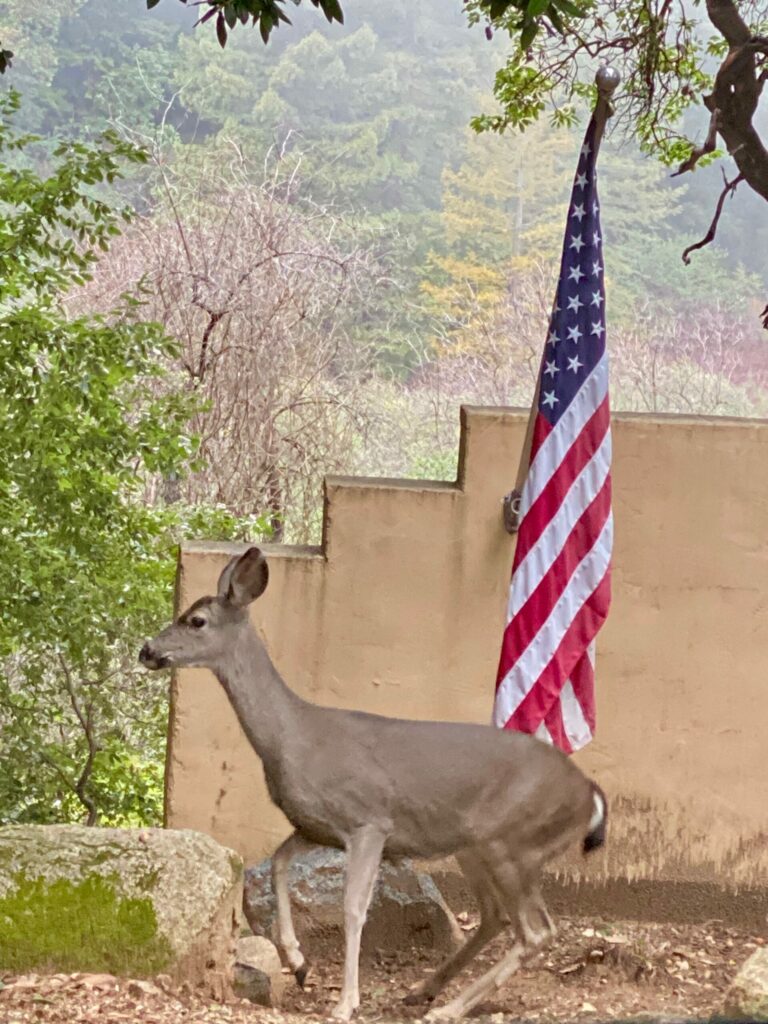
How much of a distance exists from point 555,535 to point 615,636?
842 mm

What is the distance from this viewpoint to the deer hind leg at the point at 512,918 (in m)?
6.15

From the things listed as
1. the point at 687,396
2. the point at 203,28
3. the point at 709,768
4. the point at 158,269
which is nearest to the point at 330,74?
the point at 203,28

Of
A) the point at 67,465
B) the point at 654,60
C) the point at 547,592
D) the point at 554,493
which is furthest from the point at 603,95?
the point at 67,465

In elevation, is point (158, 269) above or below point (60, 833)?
above

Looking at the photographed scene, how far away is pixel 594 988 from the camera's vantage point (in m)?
6.69

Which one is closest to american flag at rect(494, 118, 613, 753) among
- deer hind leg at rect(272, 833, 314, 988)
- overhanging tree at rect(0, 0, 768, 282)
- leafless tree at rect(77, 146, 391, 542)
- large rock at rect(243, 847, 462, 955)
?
large rock at rect(243, 847, 462, 955)

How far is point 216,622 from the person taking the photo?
619 cm

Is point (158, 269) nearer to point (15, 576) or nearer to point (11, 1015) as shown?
point (15, 576)

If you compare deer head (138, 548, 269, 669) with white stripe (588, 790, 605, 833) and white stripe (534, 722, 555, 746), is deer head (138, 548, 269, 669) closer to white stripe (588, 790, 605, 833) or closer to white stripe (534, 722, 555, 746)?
white stripe (534, 722, 555, 746)

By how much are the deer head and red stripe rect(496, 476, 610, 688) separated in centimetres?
131

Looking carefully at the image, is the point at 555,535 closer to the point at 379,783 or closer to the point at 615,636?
the point at 615,636

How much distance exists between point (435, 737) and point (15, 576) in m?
4.63

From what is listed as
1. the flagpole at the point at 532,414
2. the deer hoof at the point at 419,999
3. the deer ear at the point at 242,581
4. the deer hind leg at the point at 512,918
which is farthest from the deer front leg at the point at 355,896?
the flagpole at the point at 532,414

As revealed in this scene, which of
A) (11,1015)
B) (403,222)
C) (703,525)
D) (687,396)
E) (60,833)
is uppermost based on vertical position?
(403,222)
